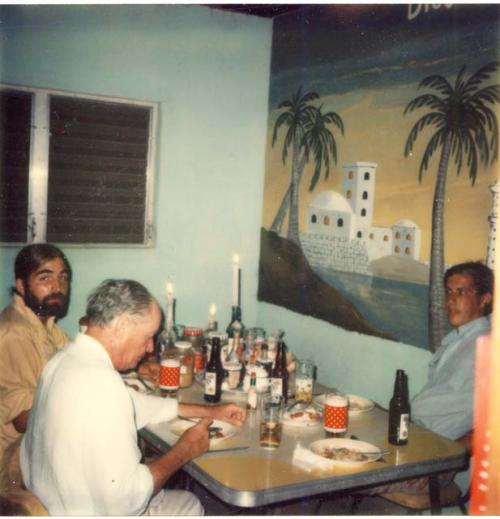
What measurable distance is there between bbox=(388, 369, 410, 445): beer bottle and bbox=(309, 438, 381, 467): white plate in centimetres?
13

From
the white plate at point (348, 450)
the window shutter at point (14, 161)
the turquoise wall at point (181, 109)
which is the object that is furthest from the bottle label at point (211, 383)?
the window shutter at point (14, 161)

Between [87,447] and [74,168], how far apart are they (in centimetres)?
261

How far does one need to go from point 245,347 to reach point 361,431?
1093 millimetres

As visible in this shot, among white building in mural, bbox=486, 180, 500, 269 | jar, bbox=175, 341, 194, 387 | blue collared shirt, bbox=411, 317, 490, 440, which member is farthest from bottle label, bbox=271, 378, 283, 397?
white building in mural, bbox=486, 180, 500, 269

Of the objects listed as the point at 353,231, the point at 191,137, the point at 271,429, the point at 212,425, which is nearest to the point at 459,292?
the point at 353,231

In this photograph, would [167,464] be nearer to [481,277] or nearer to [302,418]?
[302,418]

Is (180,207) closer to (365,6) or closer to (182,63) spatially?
(182,63)

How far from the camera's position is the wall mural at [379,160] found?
2994mm

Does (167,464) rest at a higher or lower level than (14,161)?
lower

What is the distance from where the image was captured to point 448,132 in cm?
309

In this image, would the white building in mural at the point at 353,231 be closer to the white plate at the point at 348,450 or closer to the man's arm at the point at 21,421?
the white plate at the point at 348,450

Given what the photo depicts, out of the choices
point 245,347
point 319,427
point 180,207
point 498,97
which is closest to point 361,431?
point 319,427

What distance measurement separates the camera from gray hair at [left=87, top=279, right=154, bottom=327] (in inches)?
81.6

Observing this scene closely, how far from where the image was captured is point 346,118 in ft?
12.6
